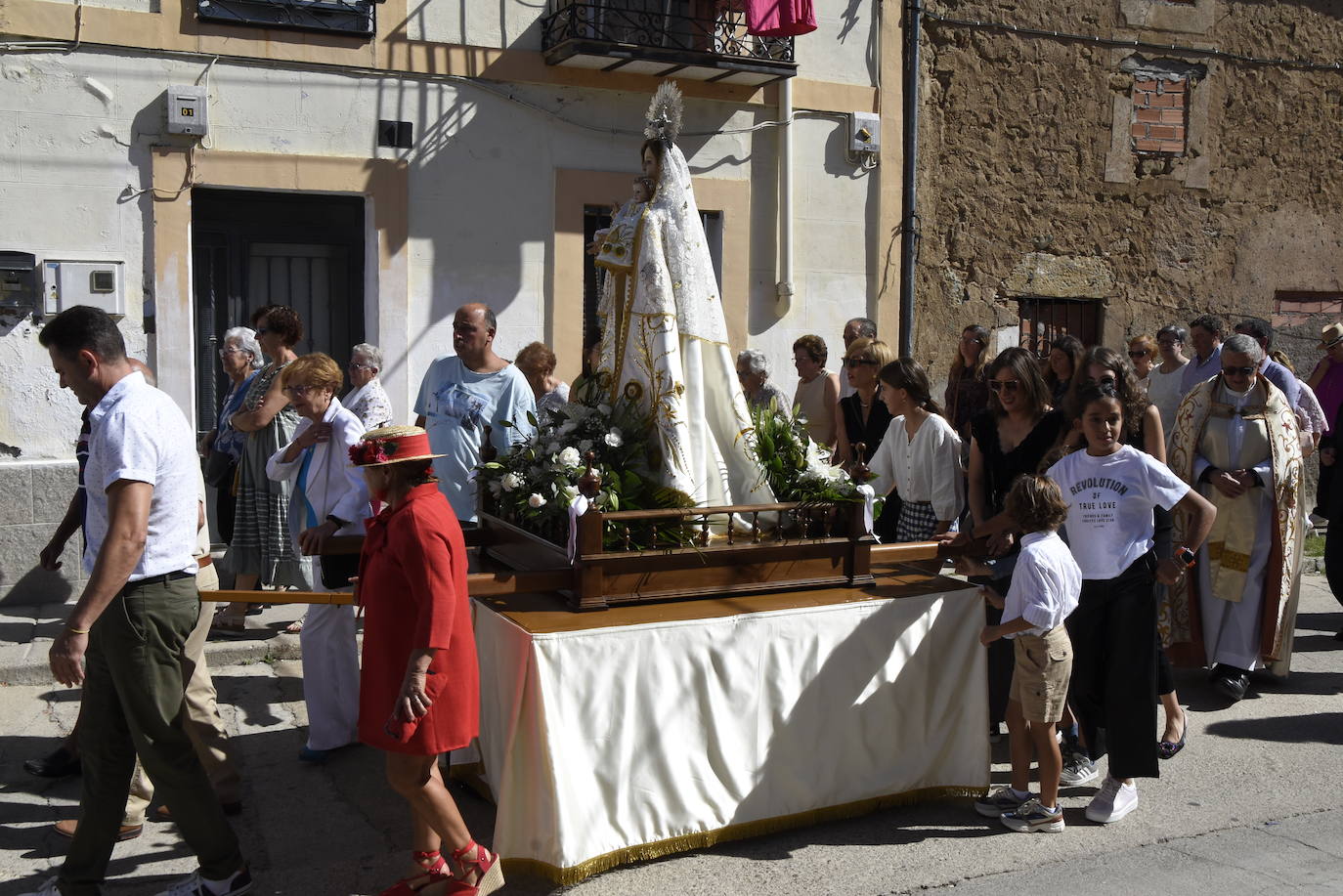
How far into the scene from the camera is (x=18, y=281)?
308 inches

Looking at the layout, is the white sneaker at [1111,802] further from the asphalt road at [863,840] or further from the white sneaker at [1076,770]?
the white sneaker at [1076,770]

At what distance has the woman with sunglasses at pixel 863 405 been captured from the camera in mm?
6539

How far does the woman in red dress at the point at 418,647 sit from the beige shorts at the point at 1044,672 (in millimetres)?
2007

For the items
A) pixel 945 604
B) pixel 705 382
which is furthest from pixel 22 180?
pixel 945 604

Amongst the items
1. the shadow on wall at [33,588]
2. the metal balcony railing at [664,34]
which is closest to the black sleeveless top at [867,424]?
the metal balcony railing at [664,34]

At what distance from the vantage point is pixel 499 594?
431 cm

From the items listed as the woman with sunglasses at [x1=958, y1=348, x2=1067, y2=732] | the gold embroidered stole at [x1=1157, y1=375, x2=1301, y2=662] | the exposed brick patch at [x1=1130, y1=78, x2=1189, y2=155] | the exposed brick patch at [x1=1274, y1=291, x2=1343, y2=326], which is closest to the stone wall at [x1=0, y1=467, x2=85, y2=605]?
the woman with sunglasses at [x1=958, y1=348, x2=1067, y2=732]

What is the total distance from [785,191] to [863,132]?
0.91 m

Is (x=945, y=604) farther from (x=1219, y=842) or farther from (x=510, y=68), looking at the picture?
(x=510, y=68)

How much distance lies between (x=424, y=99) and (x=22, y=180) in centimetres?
270

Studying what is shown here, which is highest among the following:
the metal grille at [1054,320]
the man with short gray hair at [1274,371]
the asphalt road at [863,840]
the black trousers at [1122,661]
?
the metal grille at [1054,320]

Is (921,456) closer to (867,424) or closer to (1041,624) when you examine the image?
(867,424)

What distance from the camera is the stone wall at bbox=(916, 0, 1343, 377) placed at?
1100 cm

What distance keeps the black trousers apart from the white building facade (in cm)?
541
